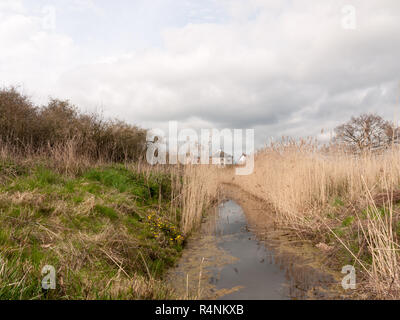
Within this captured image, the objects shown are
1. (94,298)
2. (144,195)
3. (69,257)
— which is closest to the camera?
(94,298)

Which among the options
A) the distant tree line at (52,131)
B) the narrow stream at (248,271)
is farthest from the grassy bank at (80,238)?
the distant tree line at (52,131)

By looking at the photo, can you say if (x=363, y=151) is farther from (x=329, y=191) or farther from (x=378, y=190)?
(x=329, y=191)

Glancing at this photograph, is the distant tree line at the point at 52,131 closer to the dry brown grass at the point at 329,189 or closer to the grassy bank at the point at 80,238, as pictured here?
the grassy bank at the point at 80,238

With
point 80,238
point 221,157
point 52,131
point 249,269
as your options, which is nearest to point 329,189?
point 249,269

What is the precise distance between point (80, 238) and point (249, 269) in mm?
1946

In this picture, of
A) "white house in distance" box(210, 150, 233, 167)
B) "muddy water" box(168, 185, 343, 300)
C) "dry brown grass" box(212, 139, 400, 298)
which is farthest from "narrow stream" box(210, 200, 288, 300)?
"white house in distance" box(210, 150, 233, 167)

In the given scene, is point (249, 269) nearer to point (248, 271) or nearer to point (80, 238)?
point (248, 271)

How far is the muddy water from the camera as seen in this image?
7.57 ft

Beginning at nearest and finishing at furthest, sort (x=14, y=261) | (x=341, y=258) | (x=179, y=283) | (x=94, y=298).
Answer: (x=94, y=298)
(x=14, y=261)
(x=179, y=283)
(x=341, y=258)

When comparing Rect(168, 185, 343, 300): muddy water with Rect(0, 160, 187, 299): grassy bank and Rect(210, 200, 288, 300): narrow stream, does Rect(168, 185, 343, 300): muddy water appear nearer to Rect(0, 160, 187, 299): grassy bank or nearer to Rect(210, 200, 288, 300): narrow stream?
Rect(210, 200, 288, 300): narrow stream

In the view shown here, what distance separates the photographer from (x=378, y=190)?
4070 millimetres

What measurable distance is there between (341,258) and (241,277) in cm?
125

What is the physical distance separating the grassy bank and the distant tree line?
6.65 feet
